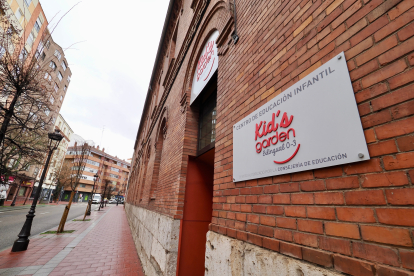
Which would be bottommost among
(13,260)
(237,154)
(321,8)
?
(13,260)

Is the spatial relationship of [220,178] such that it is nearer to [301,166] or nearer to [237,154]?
[237,154]

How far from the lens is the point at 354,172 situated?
3.60 ft

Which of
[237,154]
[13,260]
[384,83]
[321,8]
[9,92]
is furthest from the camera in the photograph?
[9,92]

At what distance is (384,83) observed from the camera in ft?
3.49

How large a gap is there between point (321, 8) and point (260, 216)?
1.76 metres

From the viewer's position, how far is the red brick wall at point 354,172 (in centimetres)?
93

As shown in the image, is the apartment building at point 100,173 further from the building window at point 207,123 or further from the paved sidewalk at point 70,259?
the building window at point 207,123

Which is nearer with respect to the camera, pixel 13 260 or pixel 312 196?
pixel 312 196

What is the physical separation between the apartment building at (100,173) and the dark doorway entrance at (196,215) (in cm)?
4866

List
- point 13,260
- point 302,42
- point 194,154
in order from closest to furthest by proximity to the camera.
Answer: point 302,42
point 194,154
point 13,260

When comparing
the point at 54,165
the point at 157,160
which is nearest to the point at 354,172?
the point at 157,160

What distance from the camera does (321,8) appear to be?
153 cm

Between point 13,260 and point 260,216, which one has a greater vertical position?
point 260,216

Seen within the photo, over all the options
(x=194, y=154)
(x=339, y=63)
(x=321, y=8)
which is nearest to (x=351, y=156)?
(x=339, y=63)
